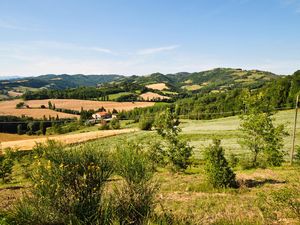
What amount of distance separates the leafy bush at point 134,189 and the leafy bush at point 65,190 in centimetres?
38

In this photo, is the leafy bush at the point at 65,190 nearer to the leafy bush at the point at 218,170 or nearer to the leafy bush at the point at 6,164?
the leafy bush at the point at 218,170

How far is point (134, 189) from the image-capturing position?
805 centimetres

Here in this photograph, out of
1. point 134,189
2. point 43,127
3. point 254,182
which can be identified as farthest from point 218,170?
point 43,127

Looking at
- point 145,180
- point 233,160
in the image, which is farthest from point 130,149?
point 233,160

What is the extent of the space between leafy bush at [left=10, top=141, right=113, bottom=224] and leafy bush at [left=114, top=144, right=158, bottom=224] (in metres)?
0.38

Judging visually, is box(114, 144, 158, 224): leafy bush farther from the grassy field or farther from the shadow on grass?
the shadow on grass

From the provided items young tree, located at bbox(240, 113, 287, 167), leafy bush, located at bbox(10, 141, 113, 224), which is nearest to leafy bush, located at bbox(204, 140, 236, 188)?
young tree, located at bbox(240, 113, 287, 167)

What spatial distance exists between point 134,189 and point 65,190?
1.78 m

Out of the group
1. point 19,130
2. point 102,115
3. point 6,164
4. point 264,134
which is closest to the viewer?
point 264,134

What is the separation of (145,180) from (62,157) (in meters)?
2.27

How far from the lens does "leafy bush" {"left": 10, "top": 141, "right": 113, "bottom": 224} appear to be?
7.04 metres

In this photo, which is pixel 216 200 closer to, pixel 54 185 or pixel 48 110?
pixel 54 185

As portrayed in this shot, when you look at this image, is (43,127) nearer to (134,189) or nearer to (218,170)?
(218,170)

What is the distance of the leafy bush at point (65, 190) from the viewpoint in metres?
7.04
